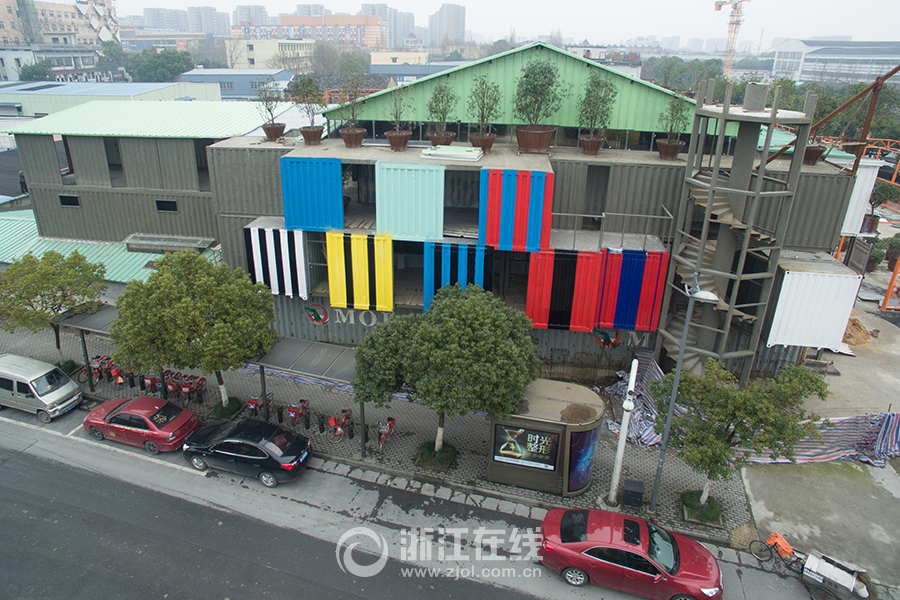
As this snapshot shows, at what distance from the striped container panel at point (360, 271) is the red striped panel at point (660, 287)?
10.4 meters

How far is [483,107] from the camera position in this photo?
24.1m

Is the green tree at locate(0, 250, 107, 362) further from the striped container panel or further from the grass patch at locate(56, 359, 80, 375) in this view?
the striped container panel

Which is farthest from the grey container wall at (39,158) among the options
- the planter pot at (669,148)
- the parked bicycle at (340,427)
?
the planter pot at (669,148)

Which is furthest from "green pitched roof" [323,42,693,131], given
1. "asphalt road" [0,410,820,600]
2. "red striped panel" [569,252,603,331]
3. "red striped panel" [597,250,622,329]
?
"asphalt road" [0,410,820,600]

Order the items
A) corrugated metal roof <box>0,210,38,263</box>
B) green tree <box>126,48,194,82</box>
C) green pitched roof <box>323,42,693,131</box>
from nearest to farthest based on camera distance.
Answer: green pitched roof <box>323,42,693,131</box>, corrugated metal roof <box>0,210,38,263</box>, green tree <box>126,48,194,82</box>

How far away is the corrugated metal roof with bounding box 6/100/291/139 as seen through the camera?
2647cm

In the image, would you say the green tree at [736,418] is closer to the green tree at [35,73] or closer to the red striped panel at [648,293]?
the red striped panel at [648,293]

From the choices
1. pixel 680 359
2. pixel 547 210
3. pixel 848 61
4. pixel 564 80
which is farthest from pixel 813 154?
pixel 848 61

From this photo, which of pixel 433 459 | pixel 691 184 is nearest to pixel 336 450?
pixel 433 459

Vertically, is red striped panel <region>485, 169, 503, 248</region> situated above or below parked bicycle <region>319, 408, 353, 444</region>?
above

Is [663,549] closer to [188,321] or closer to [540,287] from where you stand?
[540,287]

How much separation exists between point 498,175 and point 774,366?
13.7 m

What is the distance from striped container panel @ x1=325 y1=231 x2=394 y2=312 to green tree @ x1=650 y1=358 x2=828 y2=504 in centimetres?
1180

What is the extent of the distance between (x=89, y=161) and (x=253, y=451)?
1856cm
